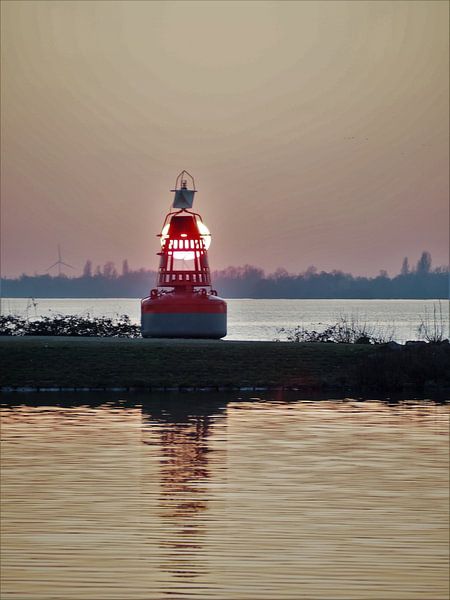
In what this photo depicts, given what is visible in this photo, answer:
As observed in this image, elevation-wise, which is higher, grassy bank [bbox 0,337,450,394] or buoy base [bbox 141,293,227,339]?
buoy base [bbox 141,293,227,339]

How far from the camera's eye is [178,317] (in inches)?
2104

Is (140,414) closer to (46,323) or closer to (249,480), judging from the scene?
(249,480)

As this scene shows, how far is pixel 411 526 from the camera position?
17.2 m

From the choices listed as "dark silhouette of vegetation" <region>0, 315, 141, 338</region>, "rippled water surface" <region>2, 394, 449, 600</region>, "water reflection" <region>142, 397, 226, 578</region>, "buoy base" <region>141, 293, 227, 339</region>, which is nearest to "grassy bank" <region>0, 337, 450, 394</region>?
"water reflection" <region>142, 397, 226, 578</region>

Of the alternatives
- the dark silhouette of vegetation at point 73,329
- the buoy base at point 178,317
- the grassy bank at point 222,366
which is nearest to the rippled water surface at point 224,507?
the grassy bank at point 222,366

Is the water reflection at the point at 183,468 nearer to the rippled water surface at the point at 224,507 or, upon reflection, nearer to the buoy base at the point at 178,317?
the rippled water surface at the point at 224,507

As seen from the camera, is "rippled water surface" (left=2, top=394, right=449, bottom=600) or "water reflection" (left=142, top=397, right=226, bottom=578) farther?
"water reflection" (left=142, top=397, right=226, bottom=578)

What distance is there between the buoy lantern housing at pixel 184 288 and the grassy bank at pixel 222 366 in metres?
9.07

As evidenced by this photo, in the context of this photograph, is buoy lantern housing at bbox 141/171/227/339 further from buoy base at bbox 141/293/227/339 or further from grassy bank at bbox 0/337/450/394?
grassy bank at bbox 0/337/450/394

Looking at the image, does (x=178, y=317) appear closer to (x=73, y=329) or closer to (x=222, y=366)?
(x=73, y=329)

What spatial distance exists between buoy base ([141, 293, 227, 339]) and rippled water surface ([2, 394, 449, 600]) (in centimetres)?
2151

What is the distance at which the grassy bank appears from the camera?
40062mm

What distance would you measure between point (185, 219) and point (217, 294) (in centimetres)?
388

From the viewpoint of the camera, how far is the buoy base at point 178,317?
53.3 m
